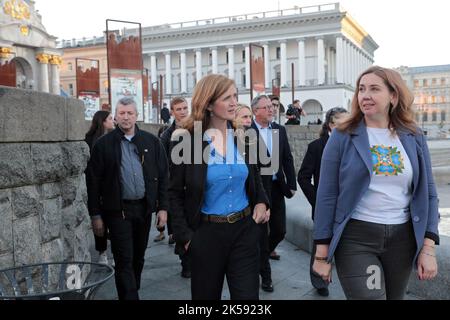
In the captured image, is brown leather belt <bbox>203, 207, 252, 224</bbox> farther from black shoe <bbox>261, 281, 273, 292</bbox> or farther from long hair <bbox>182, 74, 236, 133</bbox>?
black shoe <bbox>261, 281, 273, 292</bbox>

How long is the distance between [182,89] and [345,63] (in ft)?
82.2

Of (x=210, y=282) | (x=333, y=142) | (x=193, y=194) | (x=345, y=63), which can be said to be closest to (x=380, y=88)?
(x=333, y=142)

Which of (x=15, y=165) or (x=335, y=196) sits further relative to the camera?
(x=15, y=165)

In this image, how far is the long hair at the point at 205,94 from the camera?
11.1ft

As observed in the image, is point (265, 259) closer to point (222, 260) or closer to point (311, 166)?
point (311, 166)

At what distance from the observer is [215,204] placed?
130 inches

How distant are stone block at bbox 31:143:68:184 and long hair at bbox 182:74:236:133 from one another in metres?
1.19

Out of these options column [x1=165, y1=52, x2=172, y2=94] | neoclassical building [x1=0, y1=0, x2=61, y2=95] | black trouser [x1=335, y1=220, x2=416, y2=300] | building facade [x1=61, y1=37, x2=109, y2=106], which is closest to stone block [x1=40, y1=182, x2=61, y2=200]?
black trouser [x1=335, y1=220, x2=416, y2=300]

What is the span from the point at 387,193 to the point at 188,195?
123cm

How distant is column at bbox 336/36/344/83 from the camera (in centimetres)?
7131

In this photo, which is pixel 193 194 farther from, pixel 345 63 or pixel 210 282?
pixel 345 63

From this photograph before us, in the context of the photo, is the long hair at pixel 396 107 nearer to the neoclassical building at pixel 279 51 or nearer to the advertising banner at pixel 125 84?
the advertising banner at pixel 125 84

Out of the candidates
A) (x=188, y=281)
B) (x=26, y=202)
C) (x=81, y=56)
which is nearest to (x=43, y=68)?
(x=188, y=281)

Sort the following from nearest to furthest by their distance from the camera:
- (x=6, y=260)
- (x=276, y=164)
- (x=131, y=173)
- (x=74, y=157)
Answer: (x=6, y=260) < (x=74, y=157) < (x=131, y=173) < (x=276, y=164)
